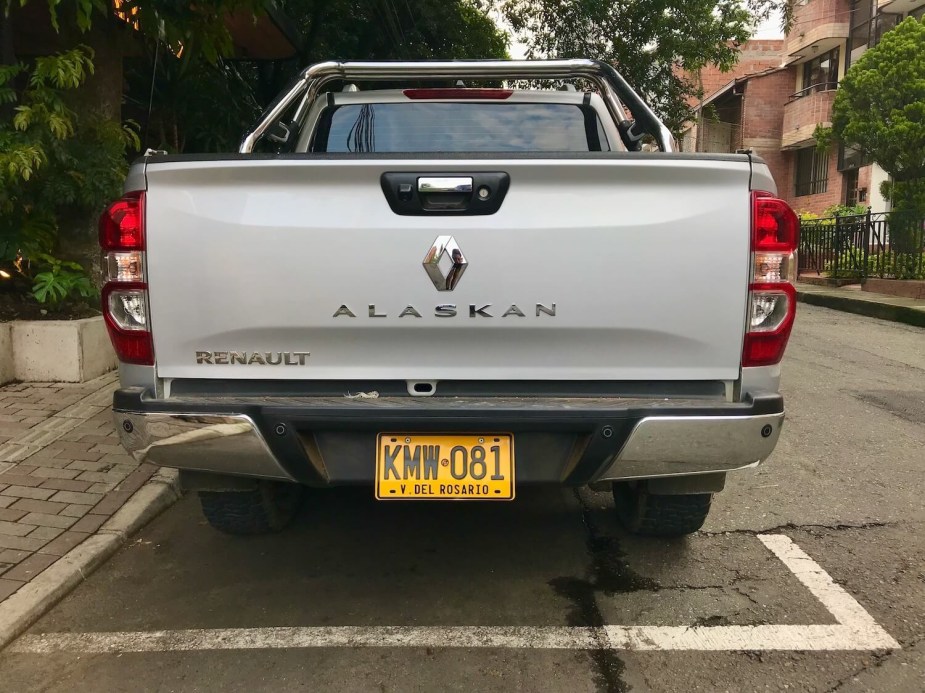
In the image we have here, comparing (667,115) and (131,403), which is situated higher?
(667,115)

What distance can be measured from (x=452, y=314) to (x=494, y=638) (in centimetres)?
110

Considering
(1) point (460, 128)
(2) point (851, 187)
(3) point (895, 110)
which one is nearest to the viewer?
(1) point (460, 128)

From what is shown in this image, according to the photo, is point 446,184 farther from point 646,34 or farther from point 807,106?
point 807,106

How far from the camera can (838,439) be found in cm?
510

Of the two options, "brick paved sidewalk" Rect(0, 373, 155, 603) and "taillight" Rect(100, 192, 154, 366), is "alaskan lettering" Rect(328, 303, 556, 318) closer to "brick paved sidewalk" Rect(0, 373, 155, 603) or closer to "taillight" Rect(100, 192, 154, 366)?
"taillight" Rect(100, 192, 154, 366)

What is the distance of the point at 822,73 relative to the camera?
26.5 meters

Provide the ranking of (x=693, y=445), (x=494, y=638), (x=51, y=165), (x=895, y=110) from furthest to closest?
1. (x=895, y=110)
2. (x=51, y=165)
3. (x=494, y=638)
4. (x=693, y=445)

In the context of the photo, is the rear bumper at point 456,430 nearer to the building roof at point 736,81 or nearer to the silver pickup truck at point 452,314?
the silver pickup truck at point 452,314

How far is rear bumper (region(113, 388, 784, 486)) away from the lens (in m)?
2.41

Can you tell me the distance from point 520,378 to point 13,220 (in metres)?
4.72

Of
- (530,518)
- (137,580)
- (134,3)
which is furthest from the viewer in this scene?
(134,3)

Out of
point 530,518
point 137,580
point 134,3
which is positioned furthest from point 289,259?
point 134,3

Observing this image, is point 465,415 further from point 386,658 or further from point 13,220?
point 13,220

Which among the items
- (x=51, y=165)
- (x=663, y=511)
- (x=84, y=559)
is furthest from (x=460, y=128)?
(x=51, y=165)
